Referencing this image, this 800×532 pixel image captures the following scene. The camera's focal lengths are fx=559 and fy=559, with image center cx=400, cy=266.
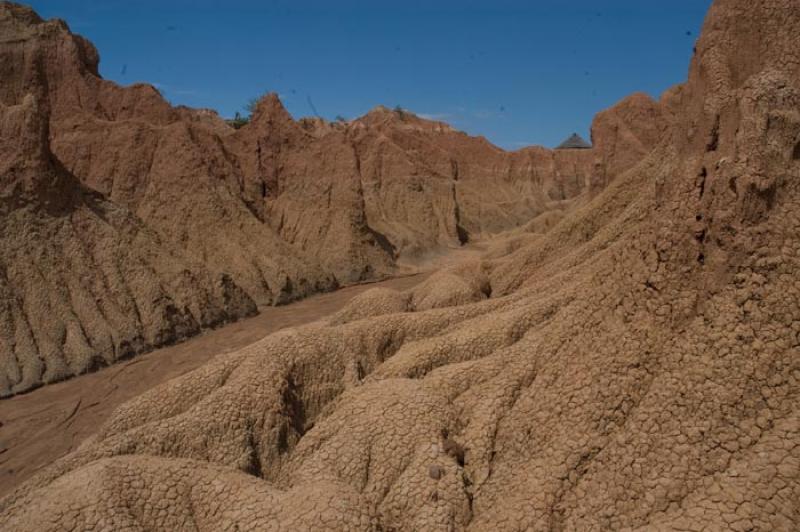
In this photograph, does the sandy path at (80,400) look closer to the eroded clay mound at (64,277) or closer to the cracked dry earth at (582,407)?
the eroded clay mound at (64,277)

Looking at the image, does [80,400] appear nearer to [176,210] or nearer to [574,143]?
[176,210]

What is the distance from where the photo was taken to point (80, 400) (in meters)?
10.7

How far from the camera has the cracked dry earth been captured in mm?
4188

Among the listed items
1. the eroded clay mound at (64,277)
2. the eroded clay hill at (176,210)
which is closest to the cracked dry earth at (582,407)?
the eroded clay mound at (64,277)

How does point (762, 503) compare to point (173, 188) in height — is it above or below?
below

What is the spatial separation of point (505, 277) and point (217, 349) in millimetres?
7000

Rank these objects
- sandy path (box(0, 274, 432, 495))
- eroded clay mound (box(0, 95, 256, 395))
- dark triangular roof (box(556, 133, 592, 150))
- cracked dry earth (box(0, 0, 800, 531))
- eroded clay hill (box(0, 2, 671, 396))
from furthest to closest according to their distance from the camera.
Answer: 1. dark triangular roof (box(556, 133, 592, 150))
2. eroded clay hill (box(0, 2, 671, 396))
3. eroded clay mound (box(0, 95, 256, 395))
4. sandy path (box(0, 274, 432, 495))
5. cracked dry earth (box(0, 0, 800, 531))

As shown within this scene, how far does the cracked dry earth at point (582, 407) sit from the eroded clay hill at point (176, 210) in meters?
6.84

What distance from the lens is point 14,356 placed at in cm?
1120

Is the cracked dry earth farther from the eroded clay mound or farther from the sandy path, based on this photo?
the eroded clay mound

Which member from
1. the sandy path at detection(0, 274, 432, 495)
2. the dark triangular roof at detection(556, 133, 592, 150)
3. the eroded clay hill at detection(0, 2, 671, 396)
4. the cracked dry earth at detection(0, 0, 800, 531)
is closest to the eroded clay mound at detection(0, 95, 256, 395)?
the eroded clay hill at detection(0, 2, 671, 396)

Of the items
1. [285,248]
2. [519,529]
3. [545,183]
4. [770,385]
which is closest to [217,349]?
[285,248]

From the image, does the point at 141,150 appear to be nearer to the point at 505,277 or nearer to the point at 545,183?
the point at 505,277

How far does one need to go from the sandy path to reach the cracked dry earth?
343 cm
